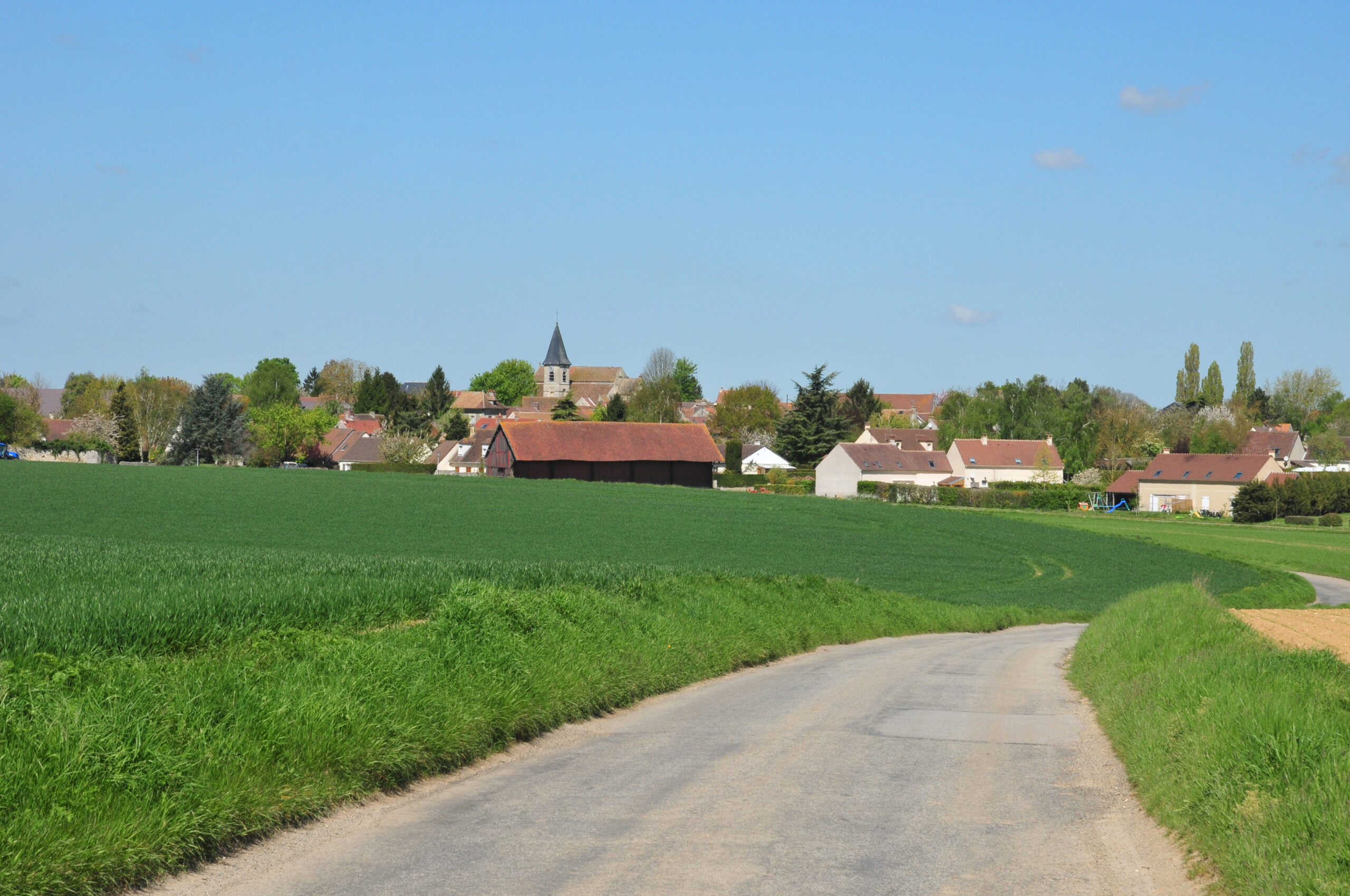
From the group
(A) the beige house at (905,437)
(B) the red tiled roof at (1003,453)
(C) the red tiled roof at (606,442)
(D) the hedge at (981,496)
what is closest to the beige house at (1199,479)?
(D) the hedge at (981,496)

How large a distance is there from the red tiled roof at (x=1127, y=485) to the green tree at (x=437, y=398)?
306 feet

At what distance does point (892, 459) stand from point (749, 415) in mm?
45025

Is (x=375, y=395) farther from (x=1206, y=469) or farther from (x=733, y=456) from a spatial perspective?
(x=1206, y=469)

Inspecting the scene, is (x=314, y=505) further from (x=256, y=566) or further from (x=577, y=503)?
(x=256, y=566)

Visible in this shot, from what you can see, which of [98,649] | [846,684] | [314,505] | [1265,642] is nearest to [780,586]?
[846,684]

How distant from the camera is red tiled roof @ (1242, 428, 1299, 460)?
125938 millimetres

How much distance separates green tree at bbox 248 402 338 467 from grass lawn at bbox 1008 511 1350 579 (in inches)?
3325

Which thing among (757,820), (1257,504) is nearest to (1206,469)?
(1257,504)

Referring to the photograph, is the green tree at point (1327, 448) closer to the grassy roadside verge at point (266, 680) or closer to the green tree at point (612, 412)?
the green tree at point (612, 412)

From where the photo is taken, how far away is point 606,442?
8656 cm

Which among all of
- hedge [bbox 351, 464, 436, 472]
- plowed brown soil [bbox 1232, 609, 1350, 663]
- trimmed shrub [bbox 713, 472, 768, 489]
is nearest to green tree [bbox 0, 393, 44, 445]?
hedge [bbox 351, 464, 436, 472]

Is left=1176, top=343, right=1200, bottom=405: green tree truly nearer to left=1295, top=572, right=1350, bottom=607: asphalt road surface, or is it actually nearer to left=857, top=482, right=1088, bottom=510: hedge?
left=857, top=482, right=1088, bottom=510: hedge

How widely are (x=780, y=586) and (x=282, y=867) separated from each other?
736 inches

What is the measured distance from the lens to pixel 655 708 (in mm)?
13125
